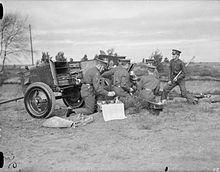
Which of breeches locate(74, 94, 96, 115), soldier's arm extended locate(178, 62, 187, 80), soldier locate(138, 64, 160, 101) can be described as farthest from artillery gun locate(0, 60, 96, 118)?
soldier's arm extended locate(178, 62, 187, 80)

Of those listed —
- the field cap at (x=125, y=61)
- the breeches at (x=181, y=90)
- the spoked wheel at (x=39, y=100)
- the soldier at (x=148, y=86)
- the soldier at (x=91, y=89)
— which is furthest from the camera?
the breeches at (x=181, y=90)

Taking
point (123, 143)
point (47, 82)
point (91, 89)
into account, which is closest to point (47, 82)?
point (47, 82)

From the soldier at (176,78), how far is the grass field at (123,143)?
1.23m

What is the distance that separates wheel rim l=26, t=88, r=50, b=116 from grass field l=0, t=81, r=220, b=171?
0.81ft

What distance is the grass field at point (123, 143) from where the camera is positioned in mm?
3834

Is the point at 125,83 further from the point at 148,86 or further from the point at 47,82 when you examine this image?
the point at 47,82

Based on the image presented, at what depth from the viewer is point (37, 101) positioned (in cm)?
714

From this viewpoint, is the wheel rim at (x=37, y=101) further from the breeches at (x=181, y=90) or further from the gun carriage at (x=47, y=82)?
the breeches at (x=181, y=90)

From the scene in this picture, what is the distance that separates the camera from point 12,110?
8.95 metres

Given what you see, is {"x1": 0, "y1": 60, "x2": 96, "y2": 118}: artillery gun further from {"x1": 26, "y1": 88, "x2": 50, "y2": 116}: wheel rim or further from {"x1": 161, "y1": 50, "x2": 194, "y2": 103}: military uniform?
{"x1": 161, "y1": 50, "x2": 194, "y2": 103}: military uniform

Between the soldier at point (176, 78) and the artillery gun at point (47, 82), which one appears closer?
the artillery gun at point (47, 82)

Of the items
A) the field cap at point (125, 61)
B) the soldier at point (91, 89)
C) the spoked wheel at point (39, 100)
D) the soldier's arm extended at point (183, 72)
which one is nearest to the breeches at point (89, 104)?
the soldier at point (91, 89)

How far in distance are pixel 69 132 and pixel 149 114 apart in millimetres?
2190

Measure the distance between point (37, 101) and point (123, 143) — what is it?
3173 mm
